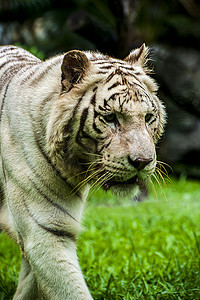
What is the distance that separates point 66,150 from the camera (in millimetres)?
2375

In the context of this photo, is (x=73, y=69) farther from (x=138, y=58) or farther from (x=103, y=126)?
(x=138, y=58)

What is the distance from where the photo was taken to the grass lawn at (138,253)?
296 cm

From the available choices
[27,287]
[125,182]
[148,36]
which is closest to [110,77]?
[125,182]

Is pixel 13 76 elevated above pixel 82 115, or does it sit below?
above

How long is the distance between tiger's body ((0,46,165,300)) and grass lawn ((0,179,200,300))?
12.6 inches

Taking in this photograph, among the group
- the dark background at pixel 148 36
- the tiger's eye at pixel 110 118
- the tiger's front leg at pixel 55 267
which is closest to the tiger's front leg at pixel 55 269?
the tiger's front leg at pixel 55 267

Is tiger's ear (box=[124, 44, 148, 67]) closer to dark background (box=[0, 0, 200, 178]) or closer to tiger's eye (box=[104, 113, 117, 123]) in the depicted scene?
tiger's eye (box=[104, 113, 117, 123])

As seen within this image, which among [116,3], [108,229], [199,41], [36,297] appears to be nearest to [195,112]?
[116,3]

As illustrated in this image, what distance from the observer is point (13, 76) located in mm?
2727

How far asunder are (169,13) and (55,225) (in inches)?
384

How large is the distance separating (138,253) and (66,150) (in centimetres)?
190

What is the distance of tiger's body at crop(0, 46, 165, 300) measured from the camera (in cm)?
223

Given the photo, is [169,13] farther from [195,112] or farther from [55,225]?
[55,225]

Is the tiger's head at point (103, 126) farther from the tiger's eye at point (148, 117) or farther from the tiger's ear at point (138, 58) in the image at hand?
the tiger's ear at point (138, 58)
